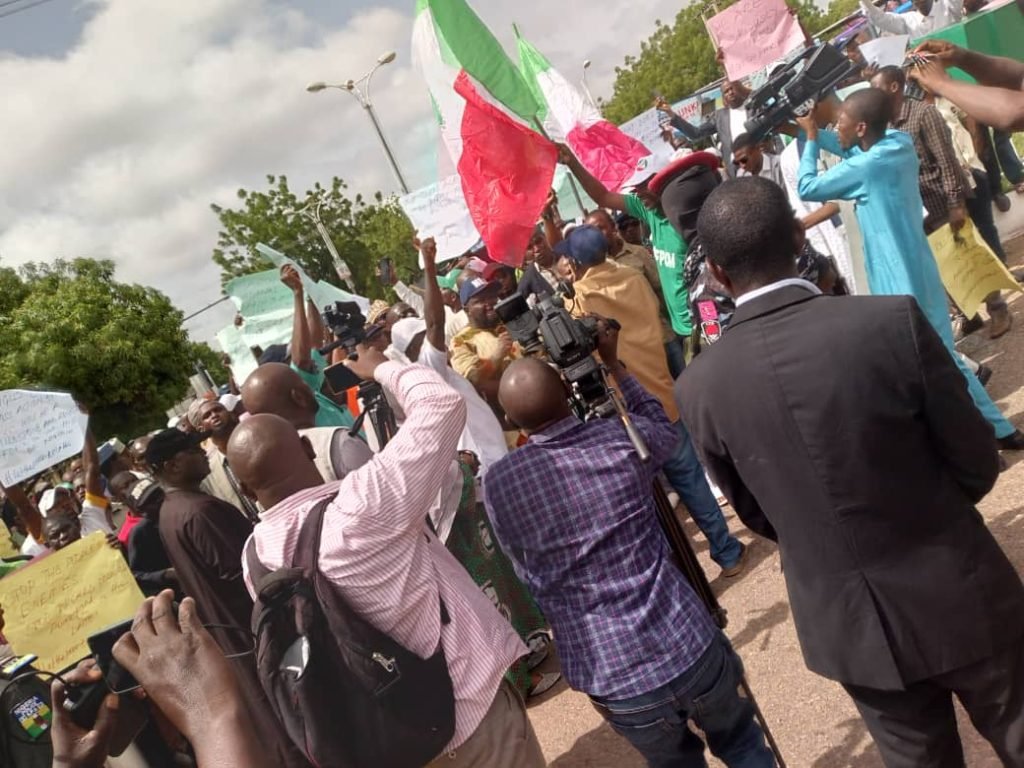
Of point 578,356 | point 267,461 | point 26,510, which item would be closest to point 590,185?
point 578,356

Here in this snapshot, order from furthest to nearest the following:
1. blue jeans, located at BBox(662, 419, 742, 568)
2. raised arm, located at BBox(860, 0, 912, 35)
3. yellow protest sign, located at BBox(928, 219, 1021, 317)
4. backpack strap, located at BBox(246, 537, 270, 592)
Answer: raised arm, located at BBox(860, 0, 912, 35)
yellow protest sign, located at BBox(928, 219, 1021, 317)
blue jeans, located at BBox(662, 419, 742, 568)
backpack strap, located at BBox(246, 537, 270, 592)

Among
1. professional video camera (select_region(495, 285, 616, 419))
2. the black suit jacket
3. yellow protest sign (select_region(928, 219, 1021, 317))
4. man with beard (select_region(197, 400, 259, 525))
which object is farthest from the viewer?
yellow protest sign (select_region(928, 219, 1021, 317))

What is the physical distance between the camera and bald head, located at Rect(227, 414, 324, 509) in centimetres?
199

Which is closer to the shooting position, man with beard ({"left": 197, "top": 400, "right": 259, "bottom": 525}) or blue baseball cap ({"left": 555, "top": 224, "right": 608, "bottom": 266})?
man with beard ({"left": 197, "top": 400, "right": 259, "bottom": 525})

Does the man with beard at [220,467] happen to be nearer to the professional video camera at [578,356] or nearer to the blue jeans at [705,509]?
the professional video camera at [578,356]

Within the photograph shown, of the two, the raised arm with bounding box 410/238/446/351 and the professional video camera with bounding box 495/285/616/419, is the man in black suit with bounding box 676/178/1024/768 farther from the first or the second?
the raised arm with bounding box 410/238/446/351

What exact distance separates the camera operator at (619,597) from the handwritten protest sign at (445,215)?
412cm

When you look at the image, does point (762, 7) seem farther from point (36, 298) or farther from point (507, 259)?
point (36, 298)

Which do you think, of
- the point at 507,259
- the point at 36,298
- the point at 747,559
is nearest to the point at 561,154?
the point at 507,259

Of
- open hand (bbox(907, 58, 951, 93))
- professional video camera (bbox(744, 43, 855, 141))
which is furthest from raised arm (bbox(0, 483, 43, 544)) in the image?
open hand (bbox(907, 58, 951, 93))

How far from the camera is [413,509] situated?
1.86m

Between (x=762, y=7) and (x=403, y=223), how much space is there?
25076 millimetres

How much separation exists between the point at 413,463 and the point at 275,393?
131 centimetres

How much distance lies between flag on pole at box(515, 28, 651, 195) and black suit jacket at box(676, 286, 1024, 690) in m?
4.38
